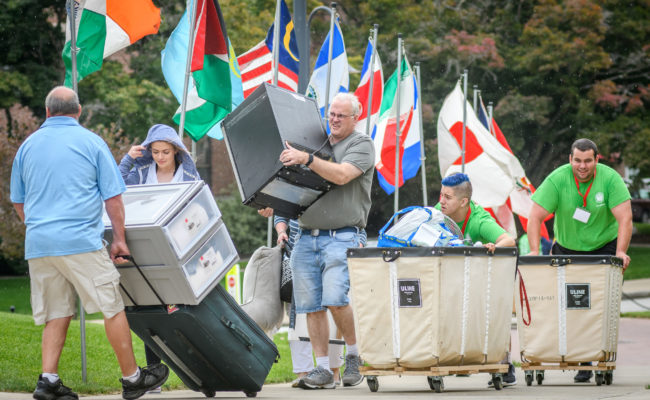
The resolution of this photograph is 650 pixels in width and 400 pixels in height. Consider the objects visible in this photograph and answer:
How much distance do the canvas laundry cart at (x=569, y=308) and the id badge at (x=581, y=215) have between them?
68 centimetres

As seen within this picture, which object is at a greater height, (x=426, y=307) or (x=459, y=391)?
(x=426, y=307)

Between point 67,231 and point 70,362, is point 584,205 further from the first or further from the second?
point 70,362

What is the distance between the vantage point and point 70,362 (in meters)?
9.45

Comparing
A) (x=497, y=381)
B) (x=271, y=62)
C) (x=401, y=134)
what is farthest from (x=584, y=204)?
(x=401, y=134)

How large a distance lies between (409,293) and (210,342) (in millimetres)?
1376

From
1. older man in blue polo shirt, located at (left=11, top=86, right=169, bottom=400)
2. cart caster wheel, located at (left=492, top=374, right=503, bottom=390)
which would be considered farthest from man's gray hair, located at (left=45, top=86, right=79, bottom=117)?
cart caster wheel, located at (left=492, top=374, right=503, bottom=390)

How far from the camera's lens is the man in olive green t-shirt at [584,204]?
8.55m

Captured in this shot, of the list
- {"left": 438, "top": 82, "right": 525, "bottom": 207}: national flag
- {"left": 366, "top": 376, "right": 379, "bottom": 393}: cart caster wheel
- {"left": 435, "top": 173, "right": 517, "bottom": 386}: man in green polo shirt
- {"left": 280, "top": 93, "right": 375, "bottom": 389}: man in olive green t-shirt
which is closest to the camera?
{"left": 366, "top": 376, "right": 379, "bottom": 393}: cart caster wheel

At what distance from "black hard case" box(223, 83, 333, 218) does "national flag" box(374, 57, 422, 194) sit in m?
9.05

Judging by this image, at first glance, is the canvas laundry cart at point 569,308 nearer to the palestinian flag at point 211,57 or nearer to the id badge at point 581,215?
the id badge at point 581,215

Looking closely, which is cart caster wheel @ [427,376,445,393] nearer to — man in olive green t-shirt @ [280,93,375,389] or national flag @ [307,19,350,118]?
man in olive green t-shirt @ [280,93,375,389]

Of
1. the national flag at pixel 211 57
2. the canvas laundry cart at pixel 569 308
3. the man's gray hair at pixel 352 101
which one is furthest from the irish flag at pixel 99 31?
the canvas laundry cart at pixel 569 308

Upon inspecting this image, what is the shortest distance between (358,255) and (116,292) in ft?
5.62

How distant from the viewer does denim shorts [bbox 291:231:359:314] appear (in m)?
7.80
